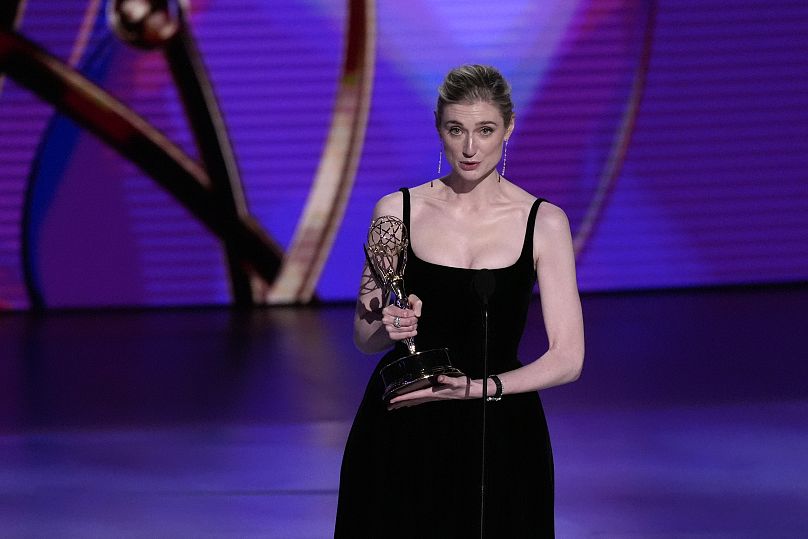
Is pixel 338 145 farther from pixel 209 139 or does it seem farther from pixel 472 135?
pixel 472 135

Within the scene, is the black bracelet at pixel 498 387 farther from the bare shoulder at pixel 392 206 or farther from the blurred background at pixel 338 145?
the blurred background at pixel 338 145

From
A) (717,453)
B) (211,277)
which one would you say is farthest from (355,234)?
(717,453)

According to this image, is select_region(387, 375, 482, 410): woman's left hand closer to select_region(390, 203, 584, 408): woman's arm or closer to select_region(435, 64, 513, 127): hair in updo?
select_region(390, 203, 584, 408): woman's arm

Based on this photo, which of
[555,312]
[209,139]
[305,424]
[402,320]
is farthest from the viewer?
[209,139]

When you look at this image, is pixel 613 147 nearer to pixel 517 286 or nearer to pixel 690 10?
pixel 690 10

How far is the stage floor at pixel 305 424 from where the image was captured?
3719mm

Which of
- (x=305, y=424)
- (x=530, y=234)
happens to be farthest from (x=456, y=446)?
(x=305, y=424)

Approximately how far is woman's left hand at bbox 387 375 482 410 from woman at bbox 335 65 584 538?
9cm

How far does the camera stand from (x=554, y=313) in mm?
1907

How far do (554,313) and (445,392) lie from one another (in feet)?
0.78

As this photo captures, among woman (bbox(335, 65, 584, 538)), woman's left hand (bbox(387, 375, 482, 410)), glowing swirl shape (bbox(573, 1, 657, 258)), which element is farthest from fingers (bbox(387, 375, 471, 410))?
glowing swirl shape (bbox(573, 1, 657, 258))

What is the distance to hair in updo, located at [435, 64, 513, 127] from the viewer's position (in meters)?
1.84

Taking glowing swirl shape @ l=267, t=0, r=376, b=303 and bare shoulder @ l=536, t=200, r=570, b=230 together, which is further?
glowing swirl shape @ l=267, t=0, r=376, b=303

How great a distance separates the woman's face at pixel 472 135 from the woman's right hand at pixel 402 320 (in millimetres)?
237
